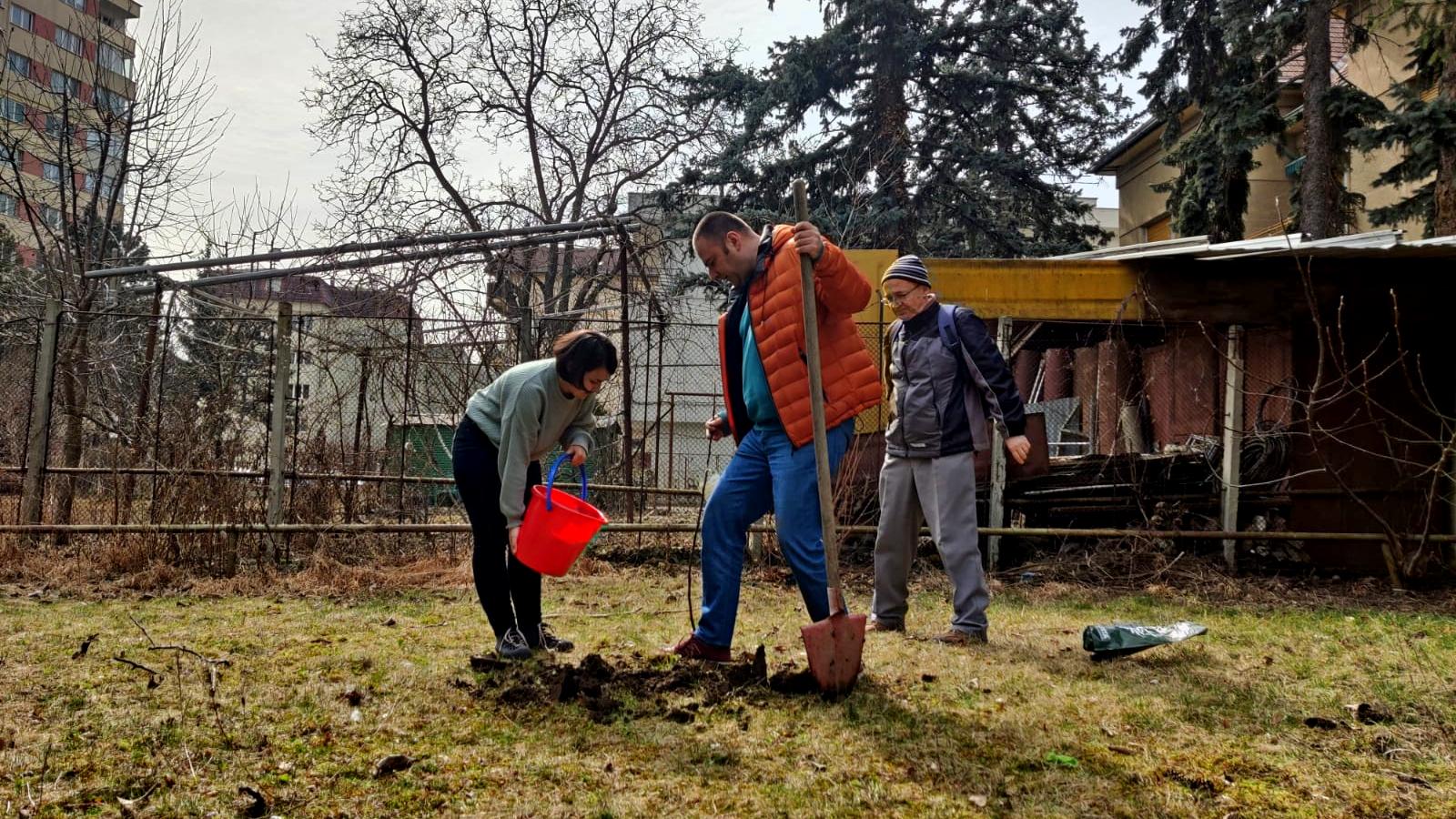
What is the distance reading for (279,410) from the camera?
7.23 m

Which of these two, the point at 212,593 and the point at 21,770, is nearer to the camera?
the point at 21,770

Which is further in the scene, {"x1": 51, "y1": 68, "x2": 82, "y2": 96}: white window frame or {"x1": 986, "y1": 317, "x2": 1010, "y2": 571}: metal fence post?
{"x1": 51, "y1": 68, "x2": 82, "y2": 96}: white window frame

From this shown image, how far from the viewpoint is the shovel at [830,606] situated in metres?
3.39

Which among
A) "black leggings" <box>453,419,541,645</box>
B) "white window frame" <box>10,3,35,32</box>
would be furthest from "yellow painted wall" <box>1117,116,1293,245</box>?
"white window frame" <box>10,3,35,32</box>

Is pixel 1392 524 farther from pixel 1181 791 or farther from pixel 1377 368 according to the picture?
pixel 1181 791

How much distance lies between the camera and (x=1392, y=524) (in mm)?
7930

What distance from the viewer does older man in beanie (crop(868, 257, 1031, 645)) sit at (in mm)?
4590

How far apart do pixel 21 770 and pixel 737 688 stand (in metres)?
2.05

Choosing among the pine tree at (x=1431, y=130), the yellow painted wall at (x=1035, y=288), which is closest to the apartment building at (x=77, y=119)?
the yellow painted wall at (x=1035, y=288)

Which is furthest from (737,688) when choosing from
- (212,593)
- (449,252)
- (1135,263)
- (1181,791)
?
(449,252)

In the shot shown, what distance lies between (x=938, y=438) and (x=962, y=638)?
0.91 m

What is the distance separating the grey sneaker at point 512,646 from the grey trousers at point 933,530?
5.66 ft

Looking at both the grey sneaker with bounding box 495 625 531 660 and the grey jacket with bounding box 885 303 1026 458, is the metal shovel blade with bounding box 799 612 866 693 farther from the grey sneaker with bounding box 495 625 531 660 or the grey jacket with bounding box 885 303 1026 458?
the grey jacket with bounding box 885 303 1026 458

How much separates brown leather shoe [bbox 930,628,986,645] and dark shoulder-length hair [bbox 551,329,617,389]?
1.95m
